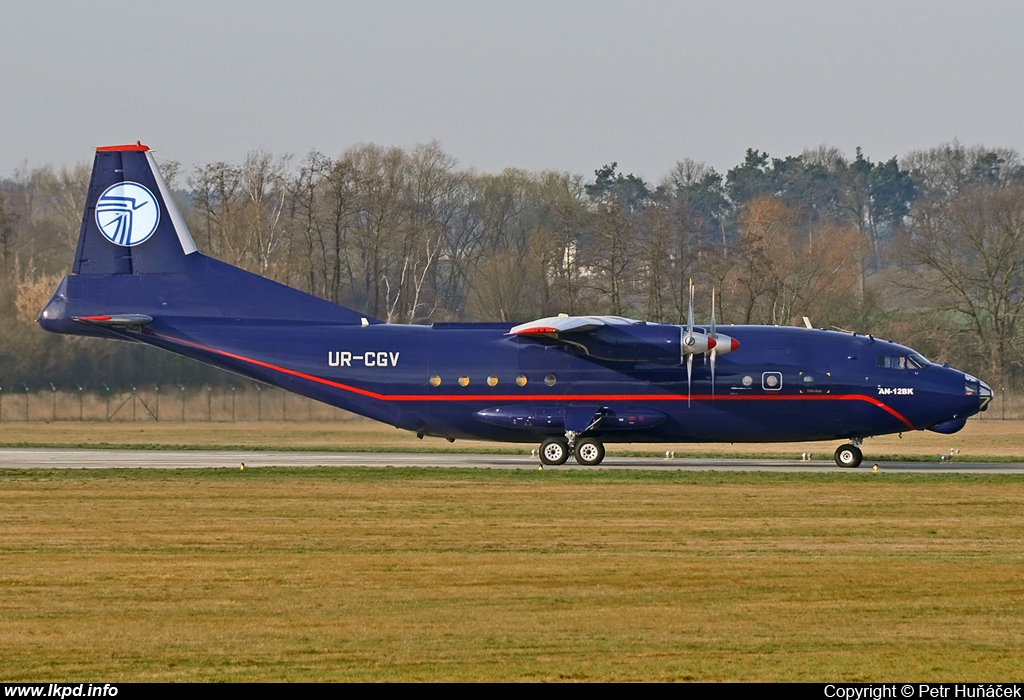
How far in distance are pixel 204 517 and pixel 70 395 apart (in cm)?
2546

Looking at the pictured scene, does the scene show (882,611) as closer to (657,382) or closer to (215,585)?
(215,585)

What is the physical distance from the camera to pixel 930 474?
1149 inches

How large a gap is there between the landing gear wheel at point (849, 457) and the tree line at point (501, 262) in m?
21.4

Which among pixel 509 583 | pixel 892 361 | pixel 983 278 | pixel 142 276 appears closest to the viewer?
pixel 509 583

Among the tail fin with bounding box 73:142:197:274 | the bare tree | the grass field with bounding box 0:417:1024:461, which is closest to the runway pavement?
the grass field with bounding box 0:417:1024:461

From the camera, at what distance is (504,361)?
31406 millimetres

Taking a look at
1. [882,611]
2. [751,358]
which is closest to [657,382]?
[751,358]

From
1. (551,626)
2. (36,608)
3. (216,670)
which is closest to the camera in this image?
(216,670)

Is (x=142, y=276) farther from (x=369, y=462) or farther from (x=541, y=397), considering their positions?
(x=541, y=397)

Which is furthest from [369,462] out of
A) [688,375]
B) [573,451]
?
[688,375]

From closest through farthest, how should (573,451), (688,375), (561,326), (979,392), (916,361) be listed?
1. (561,326)
2. (688,375)
3. (979,392)
4. (916,361)
5. (573,451)

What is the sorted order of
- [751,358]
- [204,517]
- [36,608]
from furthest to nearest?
[751,358]
[204,517]
[36,608]

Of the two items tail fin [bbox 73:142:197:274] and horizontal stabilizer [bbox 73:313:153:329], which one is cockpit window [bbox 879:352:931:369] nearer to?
tail fin [bbox 73:142:197:274]

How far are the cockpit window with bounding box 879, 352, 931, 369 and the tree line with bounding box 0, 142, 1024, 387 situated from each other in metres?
22.5
